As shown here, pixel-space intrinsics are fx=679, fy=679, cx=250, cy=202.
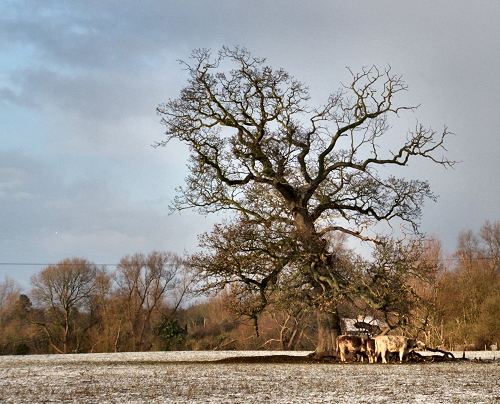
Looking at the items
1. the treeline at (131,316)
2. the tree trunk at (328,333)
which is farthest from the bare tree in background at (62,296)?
the tree trunk at (328,333)

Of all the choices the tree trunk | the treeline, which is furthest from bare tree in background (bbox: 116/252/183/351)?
the tree trunk

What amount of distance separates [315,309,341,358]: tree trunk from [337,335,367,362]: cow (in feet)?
4.14

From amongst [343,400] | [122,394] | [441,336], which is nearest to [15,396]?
[122,394]

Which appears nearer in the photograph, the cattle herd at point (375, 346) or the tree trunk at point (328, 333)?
the cattle herd at point (375, 346)

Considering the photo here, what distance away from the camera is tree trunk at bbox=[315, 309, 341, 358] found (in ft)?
108

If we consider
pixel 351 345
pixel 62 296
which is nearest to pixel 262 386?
pixel 351 345

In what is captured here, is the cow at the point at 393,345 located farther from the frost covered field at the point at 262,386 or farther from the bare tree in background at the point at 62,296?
the bare tree in background at the point at 62,296

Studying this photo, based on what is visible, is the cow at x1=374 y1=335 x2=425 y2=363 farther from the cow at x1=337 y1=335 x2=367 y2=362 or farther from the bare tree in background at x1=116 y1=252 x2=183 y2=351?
the bare tree in background at x1=116 y1=252 x2=183 y2=351

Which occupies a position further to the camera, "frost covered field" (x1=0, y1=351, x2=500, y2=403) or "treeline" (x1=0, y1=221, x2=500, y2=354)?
"treeline" (x1=0, y1=221, x2=500, y2=354)

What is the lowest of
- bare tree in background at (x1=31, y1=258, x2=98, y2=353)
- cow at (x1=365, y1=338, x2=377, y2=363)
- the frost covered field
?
the frost covered field

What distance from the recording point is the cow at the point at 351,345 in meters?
31.2

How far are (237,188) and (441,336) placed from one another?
2431 cm

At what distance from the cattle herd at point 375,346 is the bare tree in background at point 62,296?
49.1 m

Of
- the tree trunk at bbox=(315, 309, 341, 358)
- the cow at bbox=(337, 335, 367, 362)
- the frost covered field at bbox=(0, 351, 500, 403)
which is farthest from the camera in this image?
the tree trunk at bbox=(315, 309, 341, 358)
